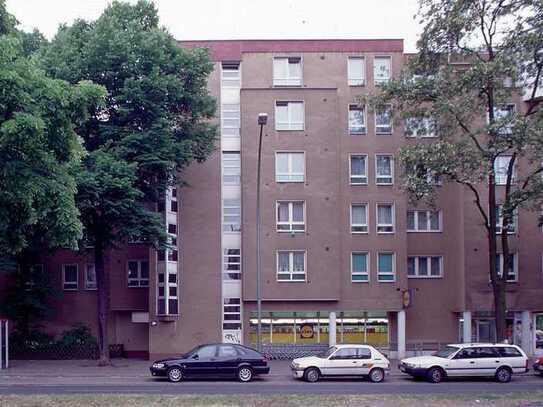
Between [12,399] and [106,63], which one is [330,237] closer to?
[106,63]

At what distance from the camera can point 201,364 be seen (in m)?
28.5

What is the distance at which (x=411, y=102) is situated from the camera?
1289 inches

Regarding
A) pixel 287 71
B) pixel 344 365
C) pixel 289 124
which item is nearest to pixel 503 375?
pixel 344 365

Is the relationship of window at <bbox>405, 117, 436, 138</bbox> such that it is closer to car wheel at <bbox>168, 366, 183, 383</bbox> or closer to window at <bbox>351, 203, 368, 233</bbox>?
window at <bbox>351, 203, 368, 233</bbox>

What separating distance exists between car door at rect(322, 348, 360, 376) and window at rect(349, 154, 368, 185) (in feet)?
47.9

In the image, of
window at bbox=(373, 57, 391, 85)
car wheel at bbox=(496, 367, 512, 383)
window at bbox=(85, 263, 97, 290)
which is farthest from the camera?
window at bbox=(85, 263, 97, 290)

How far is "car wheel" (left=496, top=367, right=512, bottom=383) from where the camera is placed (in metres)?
29.0

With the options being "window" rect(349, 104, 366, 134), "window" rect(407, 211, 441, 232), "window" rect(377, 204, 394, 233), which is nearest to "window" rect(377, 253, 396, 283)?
"window" rect(377, 204, 394, 233)

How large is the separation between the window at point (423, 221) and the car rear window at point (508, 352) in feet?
46.5

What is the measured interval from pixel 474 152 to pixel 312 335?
15.4 m

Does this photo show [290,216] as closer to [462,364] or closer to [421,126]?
[421,126]

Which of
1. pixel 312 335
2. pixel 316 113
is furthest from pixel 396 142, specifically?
pixel 312 335

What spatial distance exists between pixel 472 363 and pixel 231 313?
15246 mm

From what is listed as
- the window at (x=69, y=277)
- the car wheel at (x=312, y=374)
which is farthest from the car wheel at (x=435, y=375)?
the window at (x=69, y=277)
